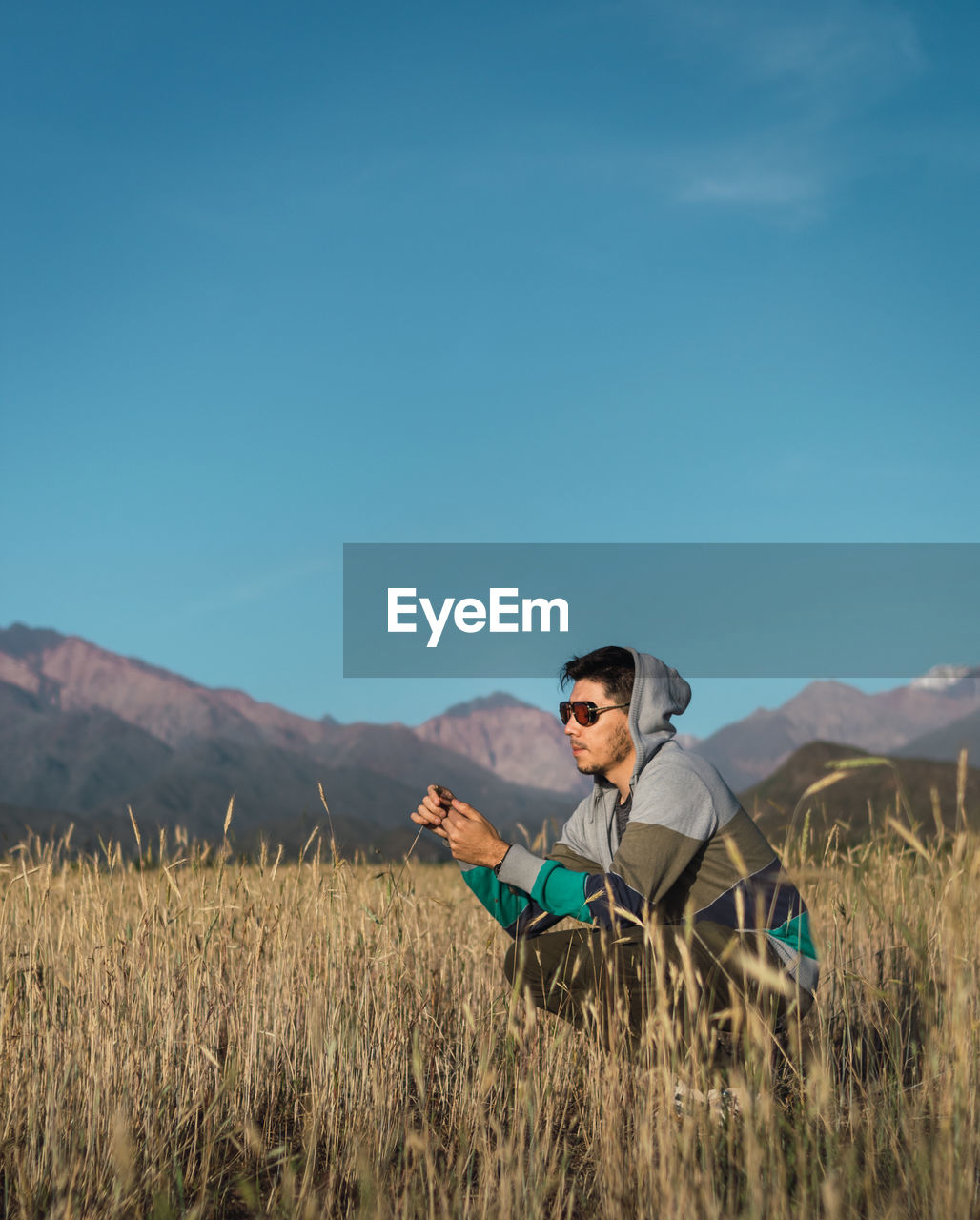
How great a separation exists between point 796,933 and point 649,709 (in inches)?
32.4

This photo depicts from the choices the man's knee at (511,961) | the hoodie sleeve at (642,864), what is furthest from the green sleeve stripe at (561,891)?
the man's knee at (511,961)

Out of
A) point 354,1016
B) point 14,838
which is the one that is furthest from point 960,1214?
point 14,838

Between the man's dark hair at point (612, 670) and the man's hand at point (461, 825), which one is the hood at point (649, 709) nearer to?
the man's dark hair at point (612, 670)

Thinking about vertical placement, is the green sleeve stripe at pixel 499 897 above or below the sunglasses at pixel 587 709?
below

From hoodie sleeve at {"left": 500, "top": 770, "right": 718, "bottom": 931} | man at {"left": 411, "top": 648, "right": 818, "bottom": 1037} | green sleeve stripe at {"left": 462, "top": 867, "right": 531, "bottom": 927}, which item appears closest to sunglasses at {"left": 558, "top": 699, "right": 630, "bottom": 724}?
man at {"left": 411, "top": 648, "right": 818, "bottom": 1037}

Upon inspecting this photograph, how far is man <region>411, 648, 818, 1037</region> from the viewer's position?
9.76 ft

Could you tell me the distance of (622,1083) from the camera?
292 cm

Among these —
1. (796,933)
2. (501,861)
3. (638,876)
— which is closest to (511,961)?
(501,861)

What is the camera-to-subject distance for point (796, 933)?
3111 millimetres

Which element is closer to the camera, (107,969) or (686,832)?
(686,832)

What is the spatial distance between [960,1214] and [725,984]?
3.53 feet

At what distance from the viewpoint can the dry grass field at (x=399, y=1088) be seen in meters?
2.30

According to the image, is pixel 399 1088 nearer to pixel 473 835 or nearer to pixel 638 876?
pixel 473 835

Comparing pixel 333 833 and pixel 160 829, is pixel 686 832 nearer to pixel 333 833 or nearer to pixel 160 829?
pixel 333 833
